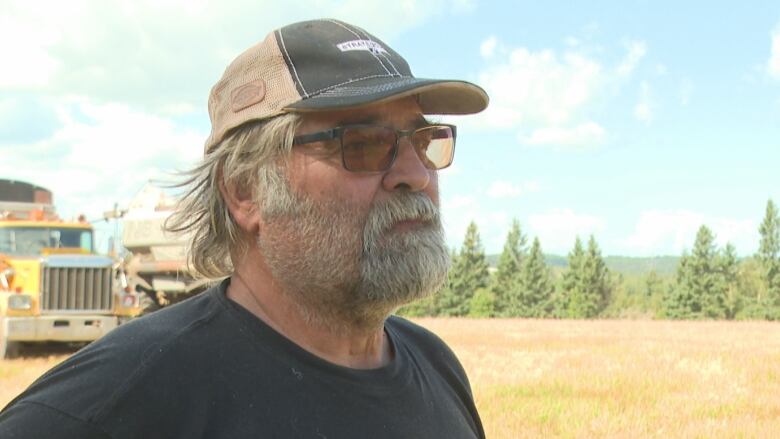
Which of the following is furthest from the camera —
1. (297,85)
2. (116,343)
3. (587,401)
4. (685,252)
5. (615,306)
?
(615,306)

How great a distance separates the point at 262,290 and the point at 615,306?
74726 mm

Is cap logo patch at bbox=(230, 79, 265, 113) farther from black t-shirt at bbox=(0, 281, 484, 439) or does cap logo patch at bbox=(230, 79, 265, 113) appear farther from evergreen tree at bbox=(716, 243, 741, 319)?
evergreen tree at bbox=(716, 243, 741, 319)

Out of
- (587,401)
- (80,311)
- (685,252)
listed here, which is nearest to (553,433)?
(587,401)

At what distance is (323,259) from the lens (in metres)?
1.96

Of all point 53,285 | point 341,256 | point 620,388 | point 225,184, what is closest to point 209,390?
point 341,256

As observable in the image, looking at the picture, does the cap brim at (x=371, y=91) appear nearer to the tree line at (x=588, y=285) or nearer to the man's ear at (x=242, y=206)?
the man's ear at (x=242, y=206)

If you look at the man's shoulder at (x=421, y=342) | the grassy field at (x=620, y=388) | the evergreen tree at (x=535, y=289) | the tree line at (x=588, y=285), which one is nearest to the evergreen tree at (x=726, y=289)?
the tree line at (x=588, y=285)

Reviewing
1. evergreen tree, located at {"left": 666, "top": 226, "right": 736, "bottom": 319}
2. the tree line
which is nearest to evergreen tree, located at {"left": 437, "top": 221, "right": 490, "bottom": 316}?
the tree line

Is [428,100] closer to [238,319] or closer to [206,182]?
[206,182]

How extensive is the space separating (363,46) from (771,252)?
76.5m

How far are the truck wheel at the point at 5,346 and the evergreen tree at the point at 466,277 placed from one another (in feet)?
176

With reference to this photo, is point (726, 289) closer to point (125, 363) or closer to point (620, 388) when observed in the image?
point (620, 388)

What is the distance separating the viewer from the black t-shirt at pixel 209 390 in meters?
1.67

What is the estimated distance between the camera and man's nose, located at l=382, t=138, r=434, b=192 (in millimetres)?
2012
